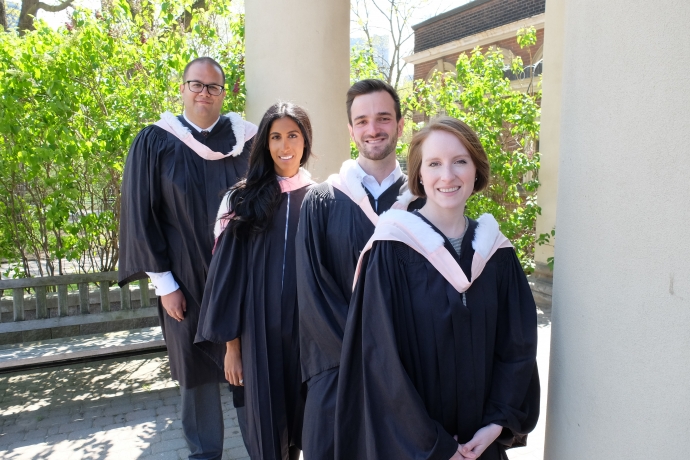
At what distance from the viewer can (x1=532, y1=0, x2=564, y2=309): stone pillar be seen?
6.74m

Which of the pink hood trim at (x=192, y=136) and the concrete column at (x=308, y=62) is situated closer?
the pink hood trim at (x=192, y=136)

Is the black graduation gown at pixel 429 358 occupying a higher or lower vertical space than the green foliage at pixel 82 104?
lower

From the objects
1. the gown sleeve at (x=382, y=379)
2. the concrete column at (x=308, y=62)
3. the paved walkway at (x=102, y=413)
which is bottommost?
Result: the paved walkway at (x=102, y=413)

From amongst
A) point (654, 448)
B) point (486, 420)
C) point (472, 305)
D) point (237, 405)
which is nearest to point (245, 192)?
point (237, 405)

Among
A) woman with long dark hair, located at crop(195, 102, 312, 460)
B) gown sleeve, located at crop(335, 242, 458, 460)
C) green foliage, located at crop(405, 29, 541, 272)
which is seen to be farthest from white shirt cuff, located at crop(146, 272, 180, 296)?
green foliage, located at crop(405, 29, 541, 272)

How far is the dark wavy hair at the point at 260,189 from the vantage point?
2.73 meters

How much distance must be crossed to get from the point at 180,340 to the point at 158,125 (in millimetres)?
1225

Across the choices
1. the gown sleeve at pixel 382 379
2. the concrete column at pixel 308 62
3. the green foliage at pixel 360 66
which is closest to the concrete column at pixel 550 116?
the green foliage at pixel 360 66

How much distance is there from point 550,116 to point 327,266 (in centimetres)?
530

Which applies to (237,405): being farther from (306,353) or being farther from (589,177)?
(589,177)

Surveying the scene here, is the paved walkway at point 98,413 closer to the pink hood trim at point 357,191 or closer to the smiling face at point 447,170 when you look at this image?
the pink hood trim at point 357,191

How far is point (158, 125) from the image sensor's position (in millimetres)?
3332

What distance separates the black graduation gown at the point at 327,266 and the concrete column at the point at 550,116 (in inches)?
192

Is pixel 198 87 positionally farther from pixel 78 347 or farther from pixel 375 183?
pixel 78 347
